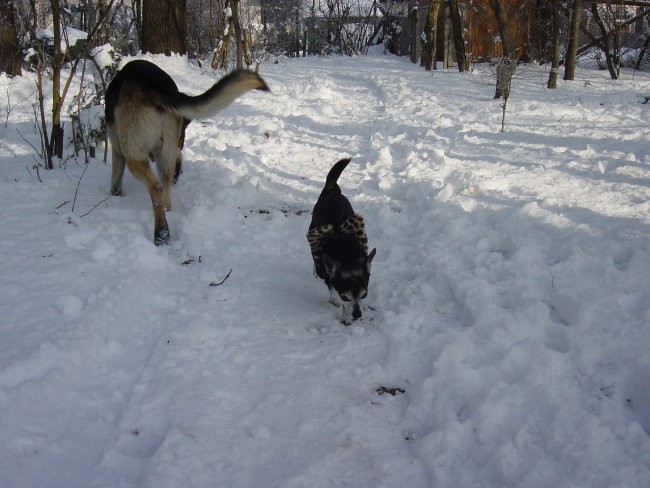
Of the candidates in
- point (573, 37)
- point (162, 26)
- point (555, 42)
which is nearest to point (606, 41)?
point (573, 37)

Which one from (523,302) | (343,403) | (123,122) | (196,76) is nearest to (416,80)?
(196,76)

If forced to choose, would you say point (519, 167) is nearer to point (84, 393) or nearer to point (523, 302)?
point (523, 302)

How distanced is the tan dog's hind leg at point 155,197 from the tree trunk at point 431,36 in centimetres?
1432

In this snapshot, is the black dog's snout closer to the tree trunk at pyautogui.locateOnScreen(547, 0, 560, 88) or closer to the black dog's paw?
the black dog's paw

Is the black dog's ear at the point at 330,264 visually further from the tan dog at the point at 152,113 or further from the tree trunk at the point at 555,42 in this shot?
the tree trunk at the point at 555,42

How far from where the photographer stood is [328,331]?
3.33 m

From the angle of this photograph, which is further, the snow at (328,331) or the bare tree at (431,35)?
the bare tree at (431,35)

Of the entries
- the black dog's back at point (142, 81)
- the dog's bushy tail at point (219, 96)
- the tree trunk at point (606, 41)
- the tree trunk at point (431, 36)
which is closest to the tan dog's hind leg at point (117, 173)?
Result: the black dog's back at point (142, 81)

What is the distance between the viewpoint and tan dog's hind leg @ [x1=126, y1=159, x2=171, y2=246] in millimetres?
4340

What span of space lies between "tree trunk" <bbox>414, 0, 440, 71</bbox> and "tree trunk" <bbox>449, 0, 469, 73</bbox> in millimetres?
589

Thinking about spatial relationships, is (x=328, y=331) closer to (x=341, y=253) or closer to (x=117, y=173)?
(x=341, y=253)

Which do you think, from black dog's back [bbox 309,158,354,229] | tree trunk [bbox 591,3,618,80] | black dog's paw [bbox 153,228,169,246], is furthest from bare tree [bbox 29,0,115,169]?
tree trunk [bbox 591,3,618,80]

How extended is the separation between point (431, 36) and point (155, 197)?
14.6 m

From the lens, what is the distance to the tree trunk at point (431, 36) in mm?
16141
